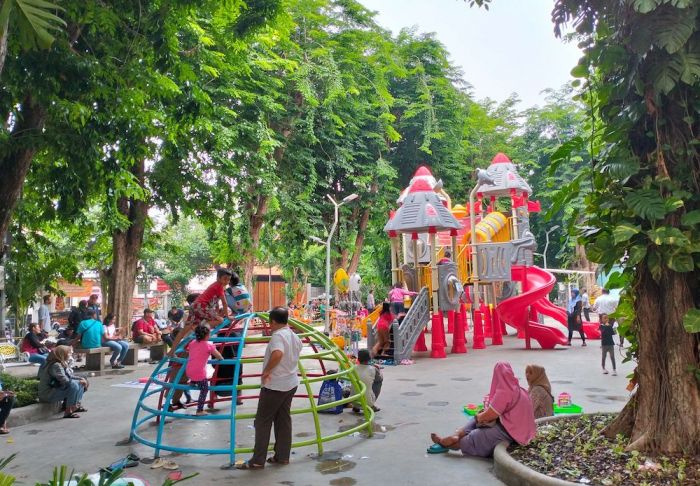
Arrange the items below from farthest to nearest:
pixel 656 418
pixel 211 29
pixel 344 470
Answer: pixel 211 29 → pixel 344 470 → pixel 656 418

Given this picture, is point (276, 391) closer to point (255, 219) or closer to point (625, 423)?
point (625, 423)

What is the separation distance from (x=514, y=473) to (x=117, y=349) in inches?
440

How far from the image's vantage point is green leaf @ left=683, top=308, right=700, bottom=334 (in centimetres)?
496

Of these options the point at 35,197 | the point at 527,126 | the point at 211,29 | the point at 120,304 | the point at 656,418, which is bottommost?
the point at 656,418

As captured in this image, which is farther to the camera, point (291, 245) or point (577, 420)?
point (291, 245)

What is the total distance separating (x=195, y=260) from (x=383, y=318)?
3553 cm

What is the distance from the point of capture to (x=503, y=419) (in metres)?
5.91

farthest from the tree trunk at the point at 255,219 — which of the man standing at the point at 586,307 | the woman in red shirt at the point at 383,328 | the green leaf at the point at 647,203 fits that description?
the green leaf at the point at 647,203

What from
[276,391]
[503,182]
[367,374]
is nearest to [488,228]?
[503,182]

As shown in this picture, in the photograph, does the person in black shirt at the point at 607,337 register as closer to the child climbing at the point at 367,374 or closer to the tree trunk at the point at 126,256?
the child climbing at the point at 367,374

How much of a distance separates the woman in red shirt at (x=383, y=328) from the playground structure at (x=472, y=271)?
0.25 metres

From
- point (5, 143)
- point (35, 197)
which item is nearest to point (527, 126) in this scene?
point (35, 197)

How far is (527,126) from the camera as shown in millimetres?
38438

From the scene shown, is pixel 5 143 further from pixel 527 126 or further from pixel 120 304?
pixel 527 126
